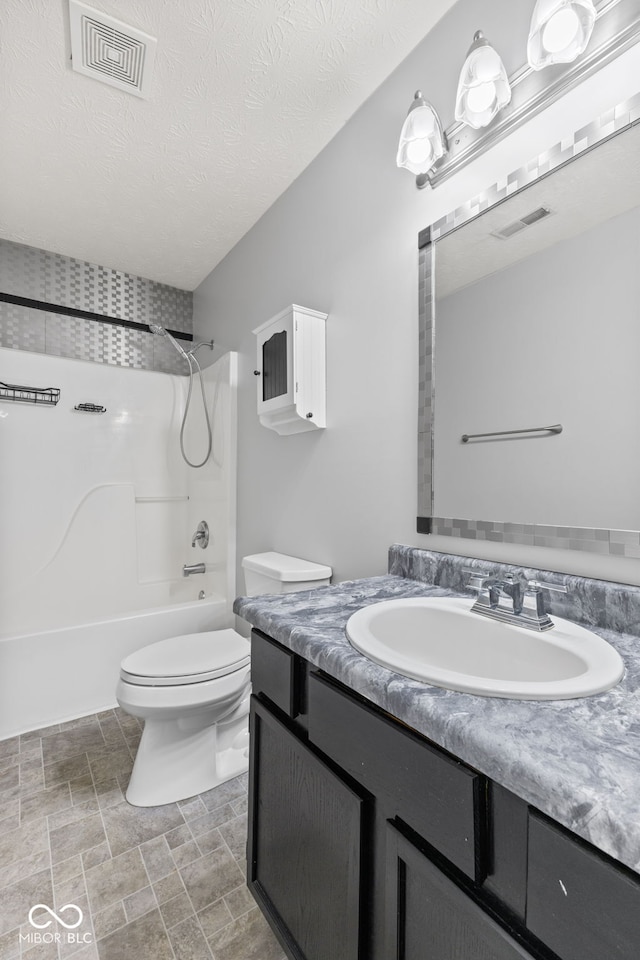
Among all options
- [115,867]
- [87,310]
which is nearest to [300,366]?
[115,867]

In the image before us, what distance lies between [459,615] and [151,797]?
1.35 m

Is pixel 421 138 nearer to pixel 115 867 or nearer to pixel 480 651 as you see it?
pixel 480 651

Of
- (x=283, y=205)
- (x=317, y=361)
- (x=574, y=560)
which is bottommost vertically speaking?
(x=574, y=560)

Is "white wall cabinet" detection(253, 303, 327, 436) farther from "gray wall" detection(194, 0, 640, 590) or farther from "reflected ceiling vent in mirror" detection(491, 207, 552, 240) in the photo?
"reflected ceiling vent in mirror" detection(491, 207, 552, 240)

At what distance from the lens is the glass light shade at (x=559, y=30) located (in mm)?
880

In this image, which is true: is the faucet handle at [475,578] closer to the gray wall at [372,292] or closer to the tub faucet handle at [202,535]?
the gray wall at [372,292]

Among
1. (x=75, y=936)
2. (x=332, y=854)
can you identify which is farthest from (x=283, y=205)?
(x=75, y=936)

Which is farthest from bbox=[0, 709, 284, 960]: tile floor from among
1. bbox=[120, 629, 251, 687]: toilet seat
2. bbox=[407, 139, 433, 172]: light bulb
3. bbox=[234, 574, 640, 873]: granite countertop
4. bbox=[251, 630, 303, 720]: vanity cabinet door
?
bbox=[407, 139, 433, 172]: light bulb

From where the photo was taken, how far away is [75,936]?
3.66 feet

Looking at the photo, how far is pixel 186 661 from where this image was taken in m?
1.68

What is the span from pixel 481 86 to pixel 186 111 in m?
1.11

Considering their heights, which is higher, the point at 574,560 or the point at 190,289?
the point at 190,289

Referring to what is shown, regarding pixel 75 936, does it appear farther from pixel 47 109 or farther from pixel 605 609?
pixel 47 109

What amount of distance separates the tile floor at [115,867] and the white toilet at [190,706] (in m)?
0.06
